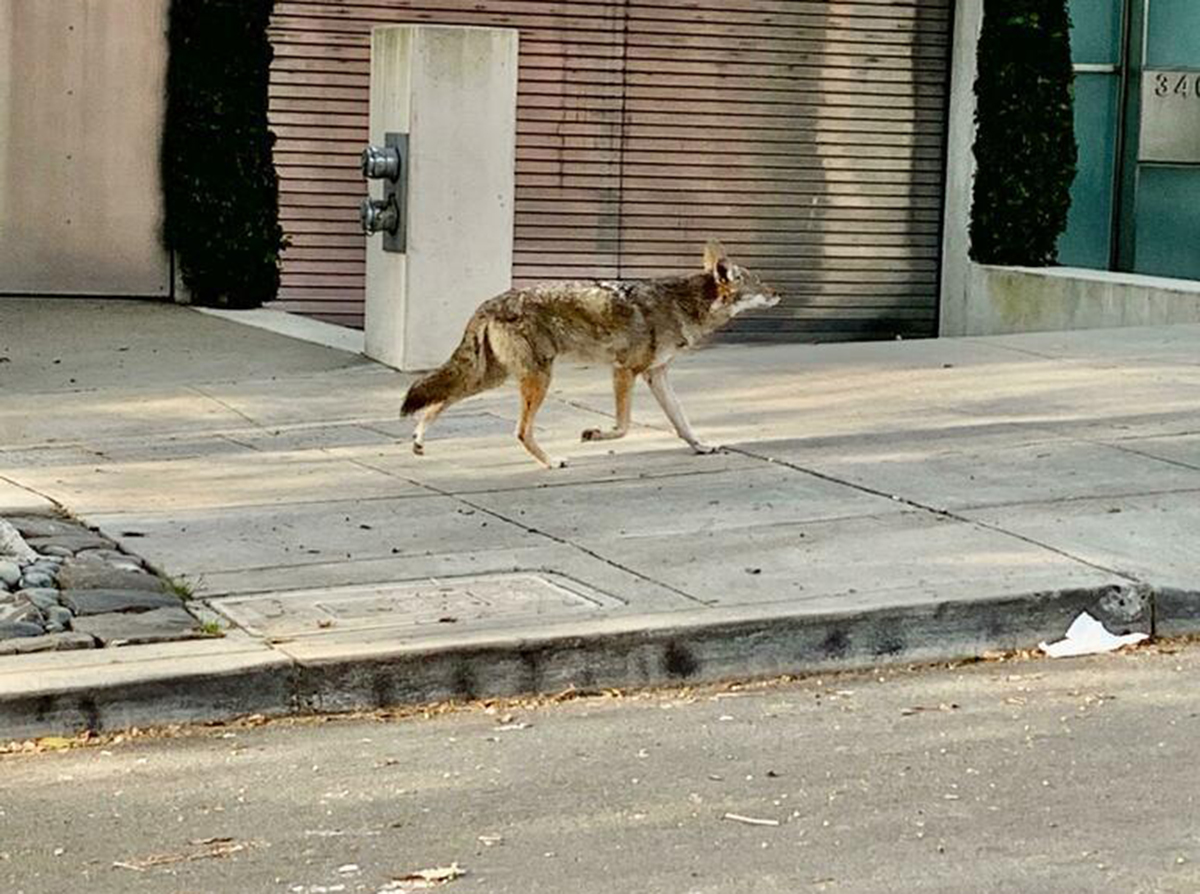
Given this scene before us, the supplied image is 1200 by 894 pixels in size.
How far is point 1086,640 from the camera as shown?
837cm

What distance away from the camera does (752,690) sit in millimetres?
7883

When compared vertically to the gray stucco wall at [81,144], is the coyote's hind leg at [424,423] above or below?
below

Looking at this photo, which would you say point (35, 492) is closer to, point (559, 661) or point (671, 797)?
point (559, 661)

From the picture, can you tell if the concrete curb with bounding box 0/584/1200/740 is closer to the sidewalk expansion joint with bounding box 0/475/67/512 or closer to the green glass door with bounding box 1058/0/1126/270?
the sidewalk expansion joint with bounding box 0/475/67/512

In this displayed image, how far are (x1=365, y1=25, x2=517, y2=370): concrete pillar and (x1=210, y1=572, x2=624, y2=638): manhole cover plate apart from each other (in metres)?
5.74

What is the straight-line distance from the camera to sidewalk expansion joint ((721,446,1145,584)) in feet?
29.0

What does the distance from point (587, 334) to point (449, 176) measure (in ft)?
11.6

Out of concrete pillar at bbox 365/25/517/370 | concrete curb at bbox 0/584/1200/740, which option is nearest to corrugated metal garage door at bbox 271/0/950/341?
concrete pillar at bbox 365/25/517/370

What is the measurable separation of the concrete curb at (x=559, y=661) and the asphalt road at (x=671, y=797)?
0.12 m

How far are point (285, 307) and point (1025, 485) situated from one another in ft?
28.6

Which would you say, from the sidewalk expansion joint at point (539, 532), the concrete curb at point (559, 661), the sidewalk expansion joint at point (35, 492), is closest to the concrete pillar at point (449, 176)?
the sidewalk expansion joint at point (539, 532)

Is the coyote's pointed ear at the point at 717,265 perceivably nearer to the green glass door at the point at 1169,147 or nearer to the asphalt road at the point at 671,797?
the asphalt road at the point at 671,797

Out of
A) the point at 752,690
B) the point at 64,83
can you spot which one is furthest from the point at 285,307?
the point at 752,690

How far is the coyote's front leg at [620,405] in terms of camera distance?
11.2 metres
